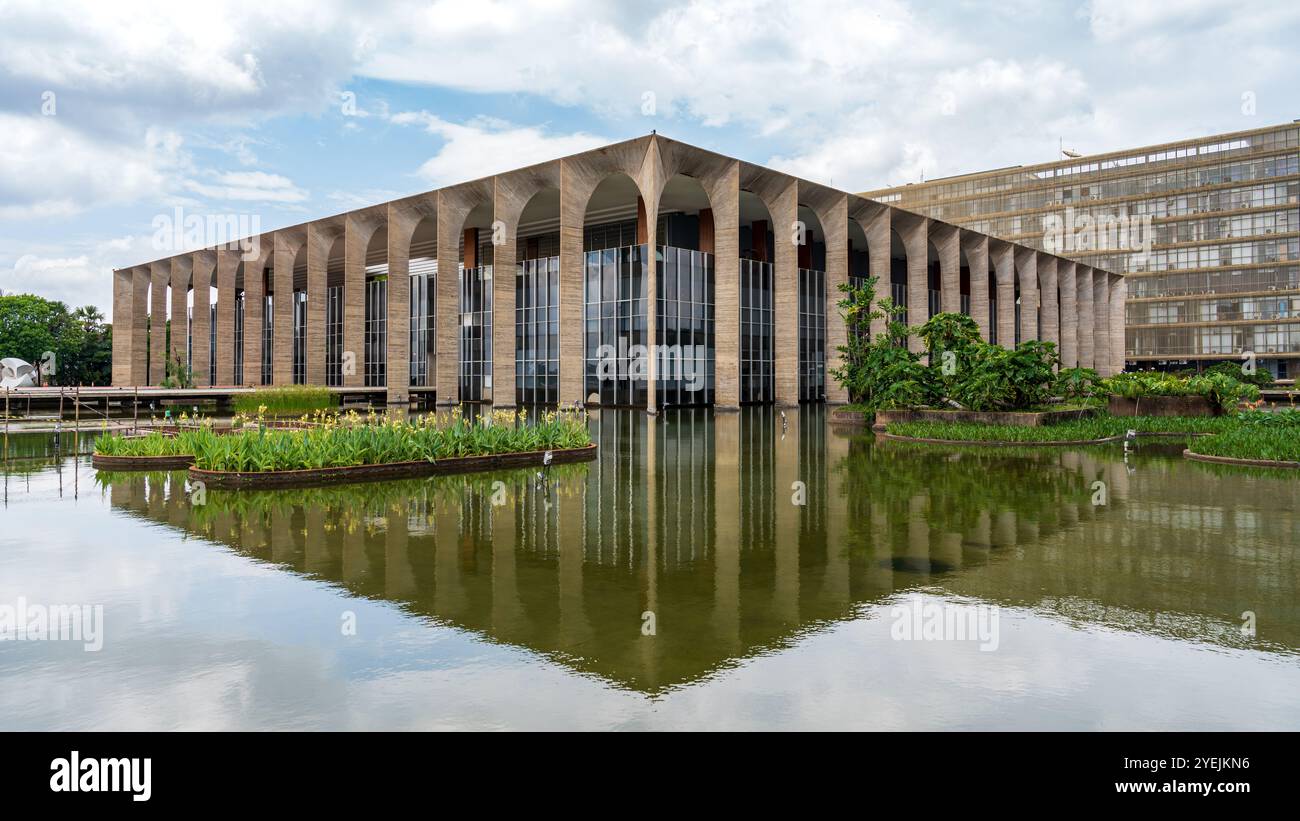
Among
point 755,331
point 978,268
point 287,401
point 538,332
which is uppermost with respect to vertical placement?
point 978,268

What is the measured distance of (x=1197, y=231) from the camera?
87.9 meters

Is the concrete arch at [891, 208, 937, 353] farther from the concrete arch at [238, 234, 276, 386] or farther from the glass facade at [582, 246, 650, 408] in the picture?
the concrete arch at [238, 234, 276, 386]

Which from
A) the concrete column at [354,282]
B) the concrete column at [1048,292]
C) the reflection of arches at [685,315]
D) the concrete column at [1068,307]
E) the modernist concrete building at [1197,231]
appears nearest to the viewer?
the reflection of arches at [685,315]

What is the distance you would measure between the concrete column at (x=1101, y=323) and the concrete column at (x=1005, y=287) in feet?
72.8

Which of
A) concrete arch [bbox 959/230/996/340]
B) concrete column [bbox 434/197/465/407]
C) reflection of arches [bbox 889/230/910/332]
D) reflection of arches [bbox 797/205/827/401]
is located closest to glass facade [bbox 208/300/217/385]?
concrete column [bbox 434/197/465/407]

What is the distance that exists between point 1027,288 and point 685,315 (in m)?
41.4

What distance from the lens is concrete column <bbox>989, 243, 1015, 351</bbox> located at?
71438mm

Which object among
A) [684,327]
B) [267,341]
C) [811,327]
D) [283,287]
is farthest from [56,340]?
[811,327]

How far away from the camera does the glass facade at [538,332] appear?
173 ft

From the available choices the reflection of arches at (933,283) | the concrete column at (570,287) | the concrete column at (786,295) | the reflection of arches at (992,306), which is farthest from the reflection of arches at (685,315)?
the reflection of arches at (992,306)

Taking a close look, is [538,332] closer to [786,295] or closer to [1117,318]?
[786,295]

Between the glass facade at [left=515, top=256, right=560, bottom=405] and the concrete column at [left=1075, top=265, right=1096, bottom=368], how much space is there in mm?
60421

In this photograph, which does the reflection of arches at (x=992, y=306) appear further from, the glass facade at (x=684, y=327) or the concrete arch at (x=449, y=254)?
the concrete arch at (x=449, y=254)
